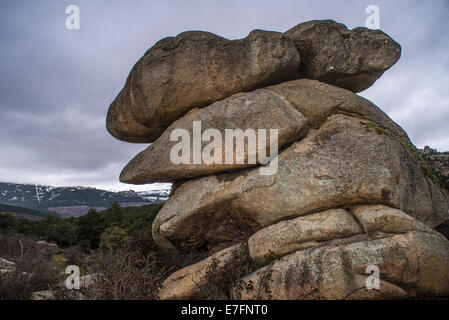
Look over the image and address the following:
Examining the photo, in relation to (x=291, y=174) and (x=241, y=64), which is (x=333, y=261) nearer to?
(x=291, y=174)

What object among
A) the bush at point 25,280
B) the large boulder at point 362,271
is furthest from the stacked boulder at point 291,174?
the bush at point 25,280

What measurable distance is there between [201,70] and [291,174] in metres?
5.20

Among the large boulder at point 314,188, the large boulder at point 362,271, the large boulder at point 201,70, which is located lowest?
the large boulder at point 362,271

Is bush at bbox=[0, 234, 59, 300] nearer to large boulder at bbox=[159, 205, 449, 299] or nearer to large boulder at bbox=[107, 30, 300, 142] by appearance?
large boulder at bbox=[159, 205, 449, 299]

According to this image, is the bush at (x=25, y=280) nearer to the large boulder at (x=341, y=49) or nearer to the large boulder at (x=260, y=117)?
the large boulder at (x=260, y=117)

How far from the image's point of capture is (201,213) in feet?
27.5

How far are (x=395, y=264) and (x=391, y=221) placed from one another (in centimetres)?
116

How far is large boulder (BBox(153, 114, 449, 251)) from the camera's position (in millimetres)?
7059

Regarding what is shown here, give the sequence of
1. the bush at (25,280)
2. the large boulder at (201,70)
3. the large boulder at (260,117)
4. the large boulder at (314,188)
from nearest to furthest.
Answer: the large boulder at (314,188)
the bush at (25,280)
the large boulder at (260,117)
the large boulder at (201,70)

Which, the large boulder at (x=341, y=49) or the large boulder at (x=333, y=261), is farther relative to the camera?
the large boulder at (x=341, y=49)

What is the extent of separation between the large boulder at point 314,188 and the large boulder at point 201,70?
2992 mm

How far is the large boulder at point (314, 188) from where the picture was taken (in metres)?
7.06
